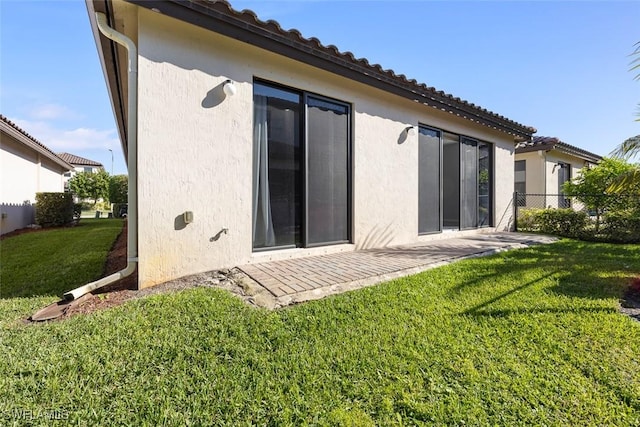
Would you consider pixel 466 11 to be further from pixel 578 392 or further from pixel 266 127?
pixel 578 392

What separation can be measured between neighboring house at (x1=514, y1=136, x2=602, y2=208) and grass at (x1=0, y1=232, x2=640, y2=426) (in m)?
12.4

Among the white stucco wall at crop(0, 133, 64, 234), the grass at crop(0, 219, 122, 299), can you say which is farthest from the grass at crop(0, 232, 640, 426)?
the white stucco wall at crop(0, 133, 64, 234)

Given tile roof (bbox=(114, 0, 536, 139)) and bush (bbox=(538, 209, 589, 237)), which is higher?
tile roof (bbox=(114, 0, 536, 139))

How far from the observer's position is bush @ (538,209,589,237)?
9688 millimetres

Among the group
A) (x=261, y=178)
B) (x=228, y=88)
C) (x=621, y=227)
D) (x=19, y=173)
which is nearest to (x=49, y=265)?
(x=261, y=178)

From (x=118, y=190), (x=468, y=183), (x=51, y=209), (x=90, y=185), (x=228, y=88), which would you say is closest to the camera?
(x=228, y=88)

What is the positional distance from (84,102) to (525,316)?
12.7m

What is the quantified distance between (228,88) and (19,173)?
13.2m

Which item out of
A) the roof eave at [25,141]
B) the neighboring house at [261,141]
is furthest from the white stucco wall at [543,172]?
the roof eave at [25,141]

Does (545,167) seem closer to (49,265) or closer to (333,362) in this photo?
(333,362)

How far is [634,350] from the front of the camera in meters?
2.77

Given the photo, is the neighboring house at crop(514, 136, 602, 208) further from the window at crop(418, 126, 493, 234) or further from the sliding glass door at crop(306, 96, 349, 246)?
the sliding glass door at crop(306, 96, 349, 246)

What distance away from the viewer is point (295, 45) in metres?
4.87

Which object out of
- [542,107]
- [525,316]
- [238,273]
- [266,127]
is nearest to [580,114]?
[542,107]
